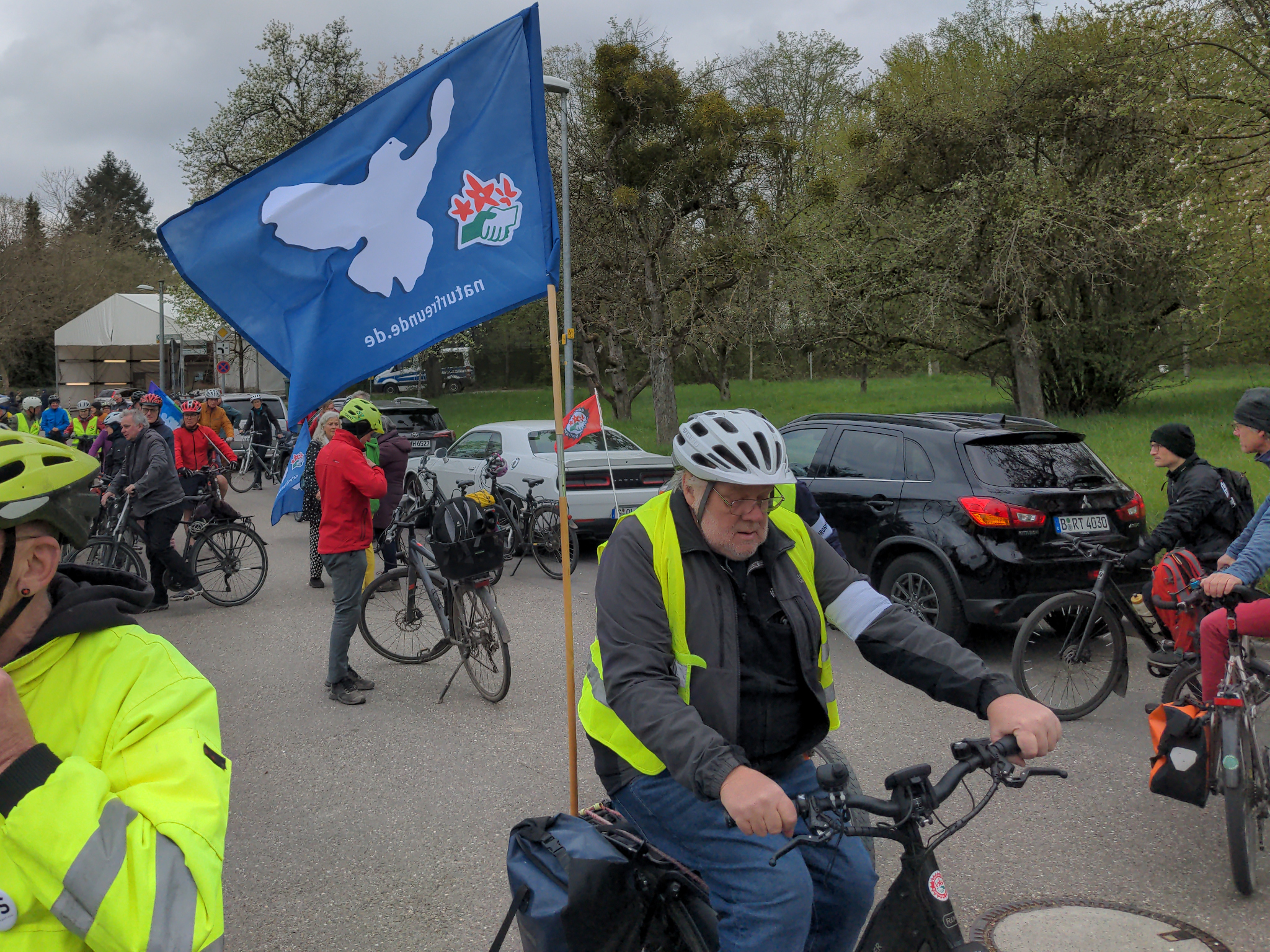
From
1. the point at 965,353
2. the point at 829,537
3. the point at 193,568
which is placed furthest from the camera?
the point at 965,353

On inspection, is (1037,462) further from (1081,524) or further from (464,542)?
(464,542)

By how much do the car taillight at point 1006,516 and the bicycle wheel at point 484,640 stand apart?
3.44m

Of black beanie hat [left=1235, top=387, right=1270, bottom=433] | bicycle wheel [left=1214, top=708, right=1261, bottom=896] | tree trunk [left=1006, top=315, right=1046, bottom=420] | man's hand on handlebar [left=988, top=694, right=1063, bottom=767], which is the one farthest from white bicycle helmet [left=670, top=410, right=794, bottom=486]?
tree trunk [left=1006, top=315, right=1046, bottom=420]

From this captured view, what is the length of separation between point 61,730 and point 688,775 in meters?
1.18

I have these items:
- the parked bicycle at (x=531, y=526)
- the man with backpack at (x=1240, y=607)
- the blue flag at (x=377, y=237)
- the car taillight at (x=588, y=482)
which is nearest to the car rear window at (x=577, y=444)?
the car taillight at (x=588, y=482)

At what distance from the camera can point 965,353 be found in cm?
2223

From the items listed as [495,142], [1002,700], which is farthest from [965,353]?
[1002,700]

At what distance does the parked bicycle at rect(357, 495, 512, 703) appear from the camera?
6.85m

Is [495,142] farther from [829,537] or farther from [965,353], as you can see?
[965,353]

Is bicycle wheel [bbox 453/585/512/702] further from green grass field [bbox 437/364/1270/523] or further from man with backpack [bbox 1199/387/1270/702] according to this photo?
green grass field [bbox 437/364/1270/523]

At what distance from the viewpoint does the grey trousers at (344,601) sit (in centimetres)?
698

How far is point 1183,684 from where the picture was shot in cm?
525

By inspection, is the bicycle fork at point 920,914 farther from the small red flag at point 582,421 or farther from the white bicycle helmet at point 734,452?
the small red flag at point 582,421

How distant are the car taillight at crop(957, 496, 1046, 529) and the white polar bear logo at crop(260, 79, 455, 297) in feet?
14.6
